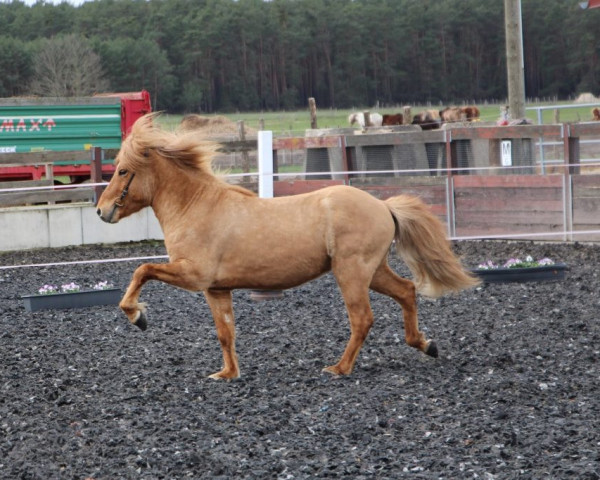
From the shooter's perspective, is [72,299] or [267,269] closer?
[267,269]

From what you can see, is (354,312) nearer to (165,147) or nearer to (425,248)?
(425,248)

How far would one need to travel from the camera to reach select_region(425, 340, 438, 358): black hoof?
6.09 metres

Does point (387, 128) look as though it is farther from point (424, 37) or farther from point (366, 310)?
point (424, 37)

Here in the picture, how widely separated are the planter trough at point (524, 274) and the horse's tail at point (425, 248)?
304 cm

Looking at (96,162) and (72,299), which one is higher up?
(96,162)

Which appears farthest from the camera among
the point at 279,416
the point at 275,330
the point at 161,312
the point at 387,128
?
the point at 387,128

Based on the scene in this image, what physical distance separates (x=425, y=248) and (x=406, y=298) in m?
0.36

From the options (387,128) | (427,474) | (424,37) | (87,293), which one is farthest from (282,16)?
(427,474)

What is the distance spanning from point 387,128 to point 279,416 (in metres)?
15.2

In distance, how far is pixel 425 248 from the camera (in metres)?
6.16

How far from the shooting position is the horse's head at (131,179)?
235 inches

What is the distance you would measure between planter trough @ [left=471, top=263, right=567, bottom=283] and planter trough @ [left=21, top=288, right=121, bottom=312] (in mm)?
3622

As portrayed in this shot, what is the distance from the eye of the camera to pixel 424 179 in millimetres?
13625

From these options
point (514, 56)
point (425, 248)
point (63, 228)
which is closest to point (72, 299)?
point (425, 248)
